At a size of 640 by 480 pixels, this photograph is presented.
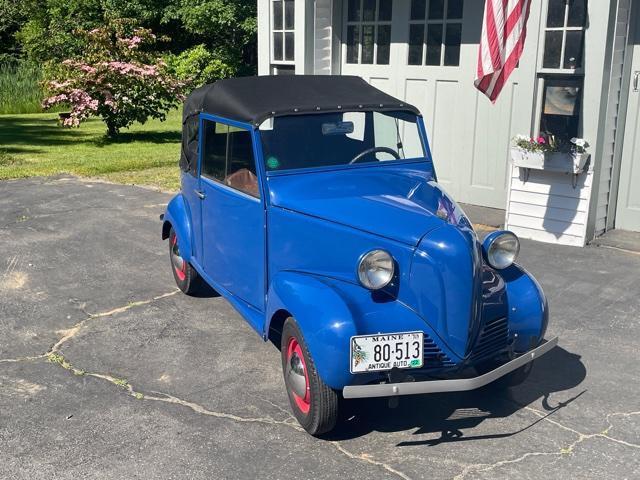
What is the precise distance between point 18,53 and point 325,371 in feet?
98.1

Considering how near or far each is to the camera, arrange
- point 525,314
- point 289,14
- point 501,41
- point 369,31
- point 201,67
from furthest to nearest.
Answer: point 201,67 → point 289,14 → point 369,31 → point 501,41 → point 525,314

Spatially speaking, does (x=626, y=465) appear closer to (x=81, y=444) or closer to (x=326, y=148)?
(x=326, y=148)

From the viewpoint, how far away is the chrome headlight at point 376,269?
3.70 metres

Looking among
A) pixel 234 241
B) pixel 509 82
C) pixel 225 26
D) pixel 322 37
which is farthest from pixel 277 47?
pixel 225 26

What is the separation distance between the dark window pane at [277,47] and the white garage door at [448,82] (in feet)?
4.04

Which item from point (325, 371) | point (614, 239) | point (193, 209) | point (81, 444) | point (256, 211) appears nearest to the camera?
point (325, 371)

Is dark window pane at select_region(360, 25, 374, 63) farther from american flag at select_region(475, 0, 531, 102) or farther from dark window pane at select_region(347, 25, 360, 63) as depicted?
american flag at select_region(475, 0, 531, 102)

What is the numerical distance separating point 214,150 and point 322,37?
5406mm

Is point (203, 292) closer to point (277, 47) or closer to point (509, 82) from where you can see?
point (509, 82)

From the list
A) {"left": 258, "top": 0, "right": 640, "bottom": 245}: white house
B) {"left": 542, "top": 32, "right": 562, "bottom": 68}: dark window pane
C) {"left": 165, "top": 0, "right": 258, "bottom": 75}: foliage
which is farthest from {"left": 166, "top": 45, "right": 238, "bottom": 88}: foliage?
{"left": 542, "top": 32, "right": 562, "bottom": 68}: dark window pane

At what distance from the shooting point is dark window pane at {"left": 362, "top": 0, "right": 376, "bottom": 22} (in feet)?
31.8

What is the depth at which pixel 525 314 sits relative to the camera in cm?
411

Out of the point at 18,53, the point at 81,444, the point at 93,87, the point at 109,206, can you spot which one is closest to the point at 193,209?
the point at 81,444

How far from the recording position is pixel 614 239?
779 cm
